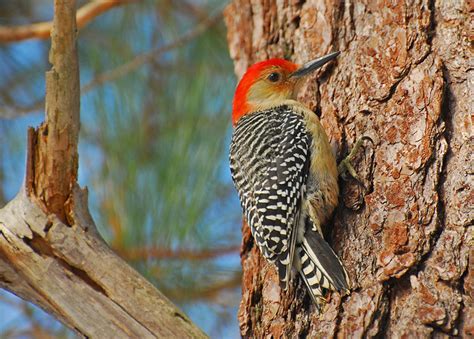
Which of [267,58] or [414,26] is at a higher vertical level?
[267,58]

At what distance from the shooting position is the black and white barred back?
311 centimetres

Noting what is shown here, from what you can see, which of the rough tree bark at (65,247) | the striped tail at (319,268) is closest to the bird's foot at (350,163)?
the striped tail at (319,268)

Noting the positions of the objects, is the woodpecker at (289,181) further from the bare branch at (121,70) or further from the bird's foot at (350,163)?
the bare branch at (121,70)

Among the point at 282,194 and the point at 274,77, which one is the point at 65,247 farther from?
the point at 274,77

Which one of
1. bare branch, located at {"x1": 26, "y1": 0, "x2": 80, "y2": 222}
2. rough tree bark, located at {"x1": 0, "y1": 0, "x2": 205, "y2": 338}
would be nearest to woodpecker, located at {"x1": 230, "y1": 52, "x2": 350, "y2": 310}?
rough tree bark, located at {"x1": 0, "y1": 0, "x2": 205, "y2": 338}

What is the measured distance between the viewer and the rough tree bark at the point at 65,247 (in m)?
2.95

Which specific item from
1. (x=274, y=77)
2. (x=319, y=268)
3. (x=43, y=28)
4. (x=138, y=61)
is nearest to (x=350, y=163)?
(x=319, y=268)

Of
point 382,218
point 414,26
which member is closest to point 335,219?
point 382,218

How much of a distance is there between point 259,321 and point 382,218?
833 mm

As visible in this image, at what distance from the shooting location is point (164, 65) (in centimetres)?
545

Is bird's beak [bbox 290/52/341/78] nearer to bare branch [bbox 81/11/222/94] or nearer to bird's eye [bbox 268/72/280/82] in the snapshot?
bird's eye [bbox 268/72/280/82]

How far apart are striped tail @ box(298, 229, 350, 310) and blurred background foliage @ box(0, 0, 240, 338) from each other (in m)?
1.20

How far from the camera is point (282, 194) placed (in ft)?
11.1

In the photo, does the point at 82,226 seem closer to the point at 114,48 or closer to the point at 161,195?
the point at 161,195
